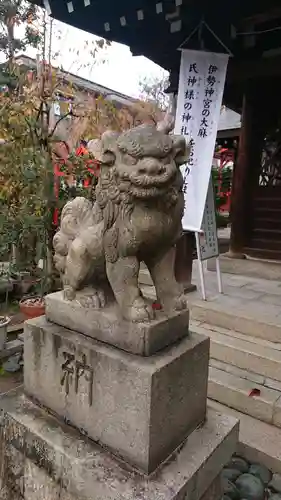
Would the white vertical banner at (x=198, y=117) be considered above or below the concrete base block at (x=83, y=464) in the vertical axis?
above

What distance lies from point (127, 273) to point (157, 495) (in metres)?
→ 0.96

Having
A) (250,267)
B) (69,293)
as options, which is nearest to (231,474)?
(69,293)

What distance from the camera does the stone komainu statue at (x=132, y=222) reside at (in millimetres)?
1572

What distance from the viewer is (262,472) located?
2.51 meters

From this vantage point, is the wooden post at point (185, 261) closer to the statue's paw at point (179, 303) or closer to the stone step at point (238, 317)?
the stone step at point (238, 317)

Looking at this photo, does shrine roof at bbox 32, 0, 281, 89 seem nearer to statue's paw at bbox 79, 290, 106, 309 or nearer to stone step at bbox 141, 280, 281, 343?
stone step at bbox 141, 280, 281, 343

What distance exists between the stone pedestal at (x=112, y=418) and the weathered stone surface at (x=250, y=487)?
441 mm

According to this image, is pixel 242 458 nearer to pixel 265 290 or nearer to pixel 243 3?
pixel 265 290

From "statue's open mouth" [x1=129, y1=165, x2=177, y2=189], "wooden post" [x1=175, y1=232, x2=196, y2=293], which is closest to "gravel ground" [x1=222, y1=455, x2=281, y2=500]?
"statue's open mouth" [x1=129, y1=165, x2=177, y2=189]

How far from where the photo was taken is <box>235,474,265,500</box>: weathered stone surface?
233cm

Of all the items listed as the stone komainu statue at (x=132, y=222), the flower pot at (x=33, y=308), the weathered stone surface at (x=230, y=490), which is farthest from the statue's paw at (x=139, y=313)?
the flower pot at (x=33, y=308)

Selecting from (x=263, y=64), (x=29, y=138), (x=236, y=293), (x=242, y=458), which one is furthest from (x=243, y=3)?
(x=242, y=458)

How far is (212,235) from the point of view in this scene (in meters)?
4.57

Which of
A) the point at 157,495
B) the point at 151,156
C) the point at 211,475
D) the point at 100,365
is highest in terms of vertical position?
the point at 151,156
